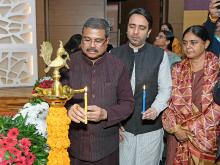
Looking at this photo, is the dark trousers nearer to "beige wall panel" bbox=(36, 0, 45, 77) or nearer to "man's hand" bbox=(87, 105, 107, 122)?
"man's hand" bbox=(87, 105, 107, 122)

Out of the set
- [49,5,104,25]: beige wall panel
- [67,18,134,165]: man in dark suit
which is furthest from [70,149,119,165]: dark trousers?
[49,5,104,25]: beige wall panel

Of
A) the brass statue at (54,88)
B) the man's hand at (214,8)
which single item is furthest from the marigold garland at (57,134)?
the man's hand at (214,8)

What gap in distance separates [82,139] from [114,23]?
655 centimetres

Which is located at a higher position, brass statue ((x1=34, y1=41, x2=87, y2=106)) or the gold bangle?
the gold bangle

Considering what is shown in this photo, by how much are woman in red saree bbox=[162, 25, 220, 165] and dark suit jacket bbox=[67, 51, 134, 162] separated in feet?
1.65

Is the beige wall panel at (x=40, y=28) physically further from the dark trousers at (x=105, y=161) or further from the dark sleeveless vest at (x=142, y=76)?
the dark trousers at (x=105, y=161)

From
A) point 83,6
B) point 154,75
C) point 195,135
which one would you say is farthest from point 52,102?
point 83,6

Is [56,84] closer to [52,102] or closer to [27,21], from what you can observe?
[52,102]

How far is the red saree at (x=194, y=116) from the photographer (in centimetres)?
204

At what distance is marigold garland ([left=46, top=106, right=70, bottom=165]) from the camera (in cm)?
127

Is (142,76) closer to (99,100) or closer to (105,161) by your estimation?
(99,100)

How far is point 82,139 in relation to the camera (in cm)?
171

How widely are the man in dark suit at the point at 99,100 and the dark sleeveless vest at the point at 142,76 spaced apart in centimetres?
26

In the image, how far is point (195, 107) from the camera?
208 centimetres
